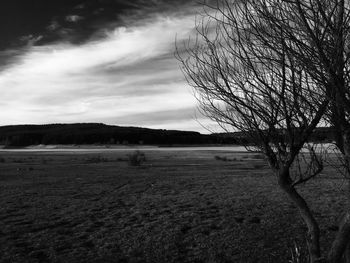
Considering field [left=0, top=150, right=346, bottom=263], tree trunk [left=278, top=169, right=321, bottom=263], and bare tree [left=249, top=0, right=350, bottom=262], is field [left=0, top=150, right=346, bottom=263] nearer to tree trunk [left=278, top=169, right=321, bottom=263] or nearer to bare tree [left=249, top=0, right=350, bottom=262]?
tree trunk [left=278, top=169, right=321, bottom=263]

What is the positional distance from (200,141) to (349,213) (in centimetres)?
14190

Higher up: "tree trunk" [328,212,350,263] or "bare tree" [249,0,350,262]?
"bare tree" [249,0,350,262]

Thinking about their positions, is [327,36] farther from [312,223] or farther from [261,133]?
[312,223]

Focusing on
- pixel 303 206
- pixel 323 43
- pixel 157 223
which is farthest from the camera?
pixel 157 223

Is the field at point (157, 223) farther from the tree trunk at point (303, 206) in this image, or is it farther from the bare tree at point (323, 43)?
the bare tree at point (323, 43)

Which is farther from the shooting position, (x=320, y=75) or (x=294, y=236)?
(x=294, y=236)

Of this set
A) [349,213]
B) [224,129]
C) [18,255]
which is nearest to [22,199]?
[18,255]

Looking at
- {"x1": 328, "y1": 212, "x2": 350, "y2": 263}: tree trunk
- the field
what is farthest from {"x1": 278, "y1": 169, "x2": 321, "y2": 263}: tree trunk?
the field

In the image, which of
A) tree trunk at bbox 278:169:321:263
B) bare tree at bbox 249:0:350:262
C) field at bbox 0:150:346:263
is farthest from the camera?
field at bbox 0:150:346:263

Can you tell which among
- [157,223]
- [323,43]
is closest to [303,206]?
[323,43]

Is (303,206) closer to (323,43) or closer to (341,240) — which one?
(341,240)

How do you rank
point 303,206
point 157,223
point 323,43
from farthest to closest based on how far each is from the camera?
point 157,223 → point 303,206 → point 323,43

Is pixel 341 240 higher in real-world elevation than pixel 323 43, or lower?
lower

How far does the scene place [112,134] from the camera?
160 metres
